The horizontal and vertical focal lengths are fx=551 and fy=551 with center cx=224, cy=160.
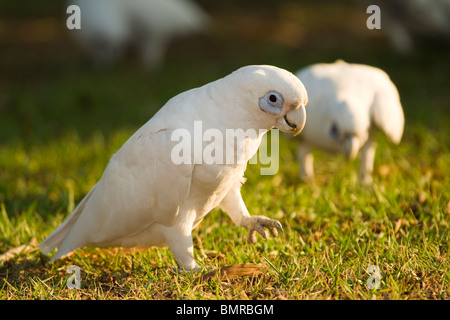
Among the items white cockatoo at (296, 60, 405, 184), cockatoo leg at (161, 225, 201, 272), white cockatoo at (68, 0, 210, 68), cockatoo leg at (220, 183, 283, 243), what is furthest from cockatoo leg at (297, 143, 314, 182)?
white cockatoo at (68, 0, 210, 68)

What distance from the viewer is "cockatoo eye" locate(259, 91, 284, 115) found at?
8.10ft

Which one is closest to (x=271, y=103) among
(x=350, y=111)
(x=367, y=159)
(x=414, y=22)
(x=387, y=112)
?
(x=350, y=111)

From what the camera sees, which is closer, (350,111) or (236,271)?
(236,271)

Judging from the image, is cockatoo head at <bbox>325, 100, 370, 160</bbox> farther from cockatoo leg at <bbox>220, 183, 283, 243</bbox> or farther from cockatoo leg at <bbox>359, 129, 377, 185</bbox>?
cockatoo leg at <bbox>220, 183, 283, 243</bbox>

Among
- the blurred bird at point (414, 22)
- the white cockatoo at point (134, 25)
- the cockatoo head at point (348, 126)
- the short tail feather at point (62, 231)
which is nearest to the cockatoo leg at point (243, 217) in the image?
the short tail feather at point (62, 231)

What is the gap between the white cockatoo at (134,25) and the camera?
27.1ft

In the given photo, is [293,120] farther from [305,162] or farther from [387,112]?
[305,162]

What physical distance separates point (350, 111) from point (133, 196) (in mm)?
1841

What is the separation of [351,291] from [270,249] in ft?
2.24

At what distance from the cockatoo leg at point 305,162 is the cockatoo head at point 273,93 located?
198 cm

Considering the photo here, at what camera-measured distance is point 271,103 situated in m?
2.48

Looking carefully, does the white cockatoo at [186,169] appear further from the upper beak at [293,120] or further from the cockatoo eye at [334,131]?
the cockatoo eye at [334,131]

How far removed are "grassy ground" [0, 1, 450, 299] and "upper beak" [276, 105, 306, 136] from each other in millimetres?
740
